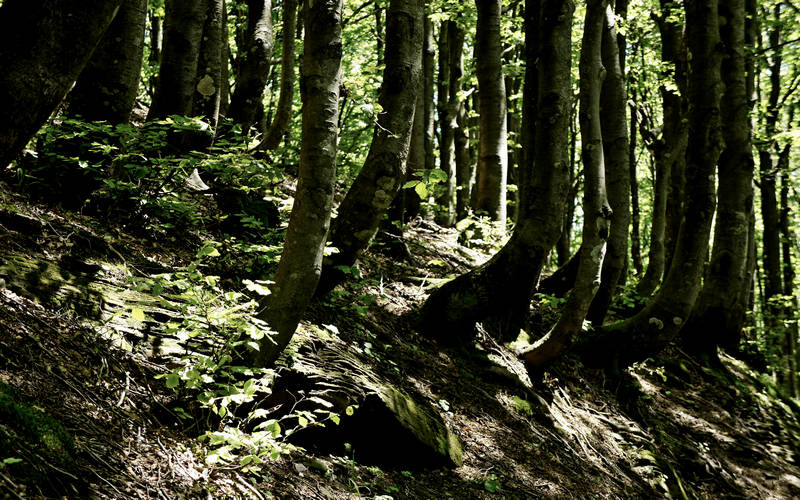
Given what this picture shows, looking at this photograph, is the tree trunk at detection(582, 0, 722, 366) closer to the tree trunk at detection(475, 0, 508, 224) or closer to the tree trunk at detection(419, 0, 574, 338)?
the tree trunk at detection(419, 0, 574, 338)

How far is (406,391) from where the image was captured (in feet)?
15.6

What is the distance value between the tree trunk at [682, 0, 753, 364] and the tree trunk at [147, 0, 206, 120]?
7473mm

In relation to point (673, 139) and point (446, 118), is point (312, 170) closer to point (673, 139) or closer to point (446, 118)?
point (673, 139)

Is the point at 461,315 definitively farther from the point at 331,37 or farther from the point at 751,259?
the point at 751,259

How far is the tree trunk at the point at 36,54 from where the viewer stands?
176 cm

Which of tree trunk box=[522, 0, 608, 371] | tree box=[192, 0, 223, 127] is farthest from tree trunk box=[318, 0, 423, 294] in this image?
tree box=[192, 0, 223, 127]

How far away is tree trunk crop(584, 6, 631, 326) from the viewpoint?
22.4 ft

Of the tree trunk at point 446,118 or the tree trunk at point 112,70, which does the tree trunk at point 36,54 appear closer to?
the tree trunk at point 112,70

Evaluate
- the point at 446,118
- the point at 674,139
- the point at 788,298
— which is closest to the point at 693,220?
the point at 674,139

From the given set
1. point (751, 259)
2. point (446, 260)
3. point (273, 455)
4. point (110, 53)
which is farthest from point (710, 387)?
point (110, 53)

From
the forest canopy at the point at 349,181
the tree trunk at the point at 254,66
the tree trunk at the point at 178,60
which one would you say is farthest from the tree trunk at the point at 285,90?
the tree trunk at the point at 178,60

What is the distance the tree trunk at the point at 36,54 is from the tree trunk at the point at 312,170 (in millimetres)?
1519

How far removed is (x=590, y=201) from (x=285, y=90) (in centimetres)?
447

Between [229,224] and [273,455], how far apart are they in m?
3.73
